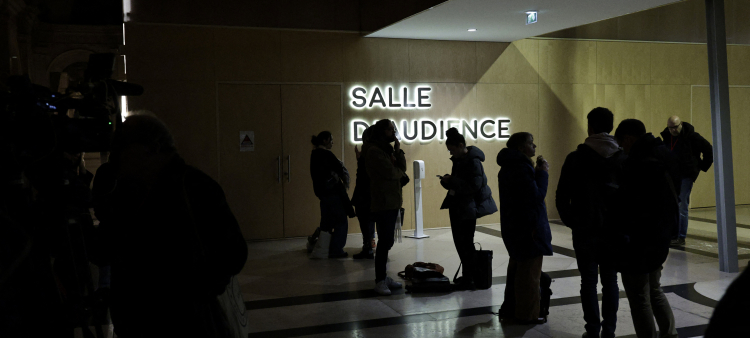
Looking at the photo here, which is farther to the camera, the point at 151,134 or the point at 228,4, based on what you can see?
the point at 228,4

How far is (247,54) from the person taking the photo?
28.3 ft

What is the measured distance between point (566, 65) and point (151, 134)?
9156 mm

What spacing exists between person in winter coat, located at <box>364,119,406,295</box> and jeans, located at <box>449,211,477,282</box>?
551 millimetres

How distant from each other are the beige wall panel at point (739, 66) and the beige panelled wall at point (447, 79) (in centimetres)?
3

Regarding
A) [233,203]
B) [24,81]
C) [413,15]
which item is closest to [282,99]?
[233,203]

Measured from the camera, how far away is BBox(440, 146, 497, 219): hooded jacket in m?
5.52

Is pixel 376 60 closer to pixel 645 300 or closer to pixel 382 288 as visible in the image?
pixel 382 288

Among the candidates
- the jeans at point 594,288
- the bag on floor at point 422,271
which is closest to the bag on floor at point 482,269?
the bag on floor at point 422,271

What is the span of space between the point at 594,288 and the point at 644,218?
79 centimetres

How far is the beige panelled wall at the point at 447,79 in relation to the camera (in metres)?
8.38

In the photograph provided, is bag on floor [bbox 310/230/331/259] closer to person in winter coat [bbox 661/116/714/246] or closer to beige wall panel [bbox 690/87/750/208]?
person in winter coat [bbox 661/116/714/246]

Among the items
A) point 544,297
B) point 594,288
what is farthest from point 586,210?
point 544,297

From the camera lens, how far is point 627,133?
3.72 m

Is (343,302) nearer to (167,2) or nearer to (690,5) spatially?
(167,2)
